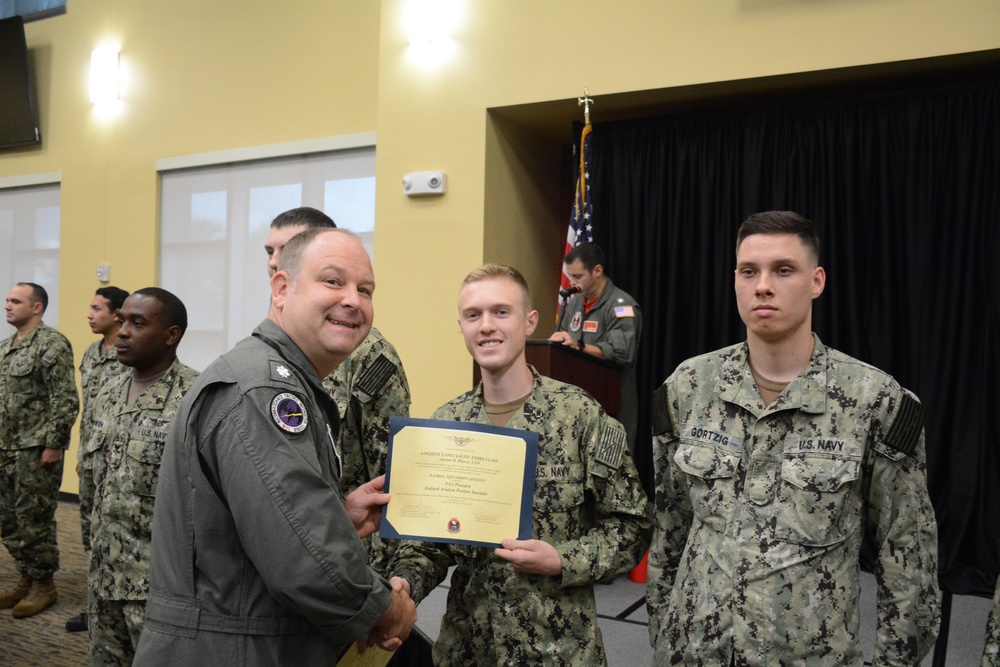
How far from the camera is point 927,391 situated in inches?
173

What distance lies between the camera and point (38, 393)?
4.32 metres

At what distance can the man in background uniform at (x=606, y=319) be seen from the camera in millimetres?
4582

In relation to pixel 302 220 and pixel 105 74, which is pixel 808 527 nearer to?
pixel 302 220

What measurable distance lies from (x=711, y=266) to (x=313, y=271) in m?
3.98

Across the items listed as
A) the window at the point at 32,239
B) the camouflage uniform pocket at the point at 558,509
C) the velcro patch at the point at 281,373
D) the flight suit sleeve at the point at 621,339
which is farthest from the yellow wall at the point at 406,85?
the velcro patch at the point at 281,373

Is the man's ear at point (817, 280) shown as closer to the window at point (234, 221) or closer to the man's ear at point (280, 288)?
the man's ear at point (280, 288)

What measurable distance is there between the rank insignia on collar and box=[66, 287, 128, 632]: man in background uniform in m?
1.81

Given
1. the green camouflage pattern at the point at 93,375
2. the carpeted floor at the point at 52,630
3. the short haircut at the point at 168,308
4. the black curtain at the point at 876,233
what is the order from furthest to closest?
the black curtain at the point at 876,233, the carpeted floor at the point at 52,630, the green camouflage pattern at the point at 93,375, the short haircut at the point at 168,308

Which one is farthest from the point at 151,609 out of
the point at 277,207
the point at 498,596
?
the point at 277,207

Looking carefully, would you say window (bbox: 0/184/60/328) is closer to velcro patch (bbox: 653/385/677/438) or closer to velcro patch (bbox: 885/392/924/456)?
velcro patch (bbox: 653/385/677/438)

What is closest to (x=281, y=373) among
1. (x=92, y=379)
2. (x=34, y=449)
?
(x=92, y=379)

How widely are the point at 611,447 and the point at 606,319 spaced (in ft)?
9.65

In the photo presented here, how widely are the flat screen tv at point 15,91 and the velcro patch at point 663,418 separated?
7.62m

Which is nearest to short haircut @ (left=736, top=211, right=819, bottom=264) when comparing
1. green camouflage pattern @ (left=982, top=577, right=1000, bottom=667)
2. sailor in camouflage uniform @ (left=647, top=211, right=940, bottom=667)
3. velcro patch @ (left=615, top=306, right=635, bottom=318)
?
sailor in camouflage uniform @ (left=647, top=211, right=940, bottom=667)
